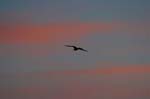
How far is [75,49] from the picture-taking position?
9.73m

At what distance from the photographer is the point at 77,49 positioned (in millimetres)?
9883

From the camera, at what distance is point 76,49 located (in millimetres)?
9852

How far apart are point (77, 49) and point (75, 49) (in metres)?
0.28

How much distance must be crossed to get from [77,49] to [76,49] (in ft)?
0.39
